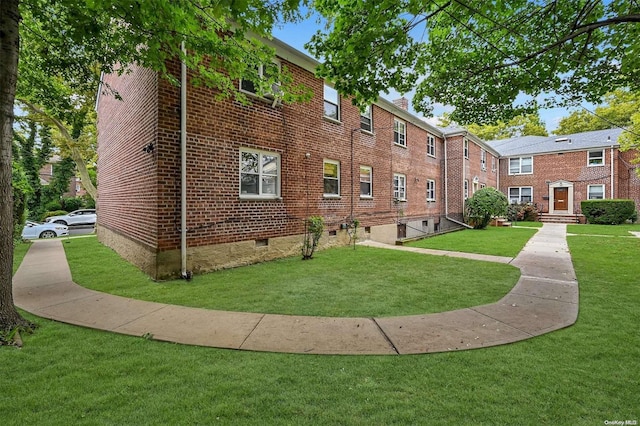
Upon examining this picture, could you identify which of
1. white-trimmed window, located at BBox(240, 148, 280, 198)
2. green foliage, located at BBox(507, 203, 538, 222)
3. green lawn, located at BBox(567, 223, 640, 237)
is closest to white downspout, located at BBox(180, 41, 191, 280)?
white-trimmed window, located at BBox(240, 148, 280, 198)

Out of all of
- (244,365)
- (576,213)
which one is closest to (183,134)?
(244,365)

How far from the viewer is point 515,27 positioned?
235 inches

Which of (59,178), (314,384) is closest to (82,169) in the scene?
(59,178)

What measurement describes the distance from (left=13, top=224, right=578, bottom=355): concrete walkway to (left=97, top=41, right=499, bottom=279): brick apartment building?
6.01 feet

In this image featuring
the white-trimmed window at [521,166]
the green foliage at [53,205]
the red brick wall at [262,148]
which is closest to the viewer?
the red brick wall at [262,148]

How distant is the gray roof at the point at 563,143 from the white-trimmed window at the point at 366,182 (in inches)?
874

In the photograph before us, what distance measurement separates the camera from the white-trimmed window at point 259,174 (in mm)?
8055

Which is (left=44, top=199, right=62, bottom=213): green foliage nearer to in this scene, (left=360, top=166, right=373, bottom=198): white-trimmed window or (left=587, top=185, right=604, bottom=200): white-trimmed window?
(left=360, top=166, right=373, bottom=198): white-trimmed window

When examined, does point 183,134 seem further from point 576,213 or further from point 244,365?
point 576,213

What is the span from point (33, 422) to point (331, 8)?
6524 mm

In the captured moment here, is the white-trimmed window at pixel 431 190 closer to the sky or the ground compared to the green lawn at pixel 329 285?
closer to the sky

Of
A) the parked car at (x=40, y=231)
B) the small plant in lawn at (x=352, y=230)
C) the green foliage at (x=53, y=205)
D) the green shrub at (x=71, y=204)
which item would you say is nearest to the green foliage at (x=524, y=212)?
the small plant in lawn at (x=352, y=230)

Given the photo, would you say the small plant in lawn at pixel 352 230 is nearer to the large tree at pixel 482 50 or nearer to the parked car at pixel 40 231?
the large tree at pixel 482 50

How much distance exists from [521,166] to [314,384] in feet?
105
